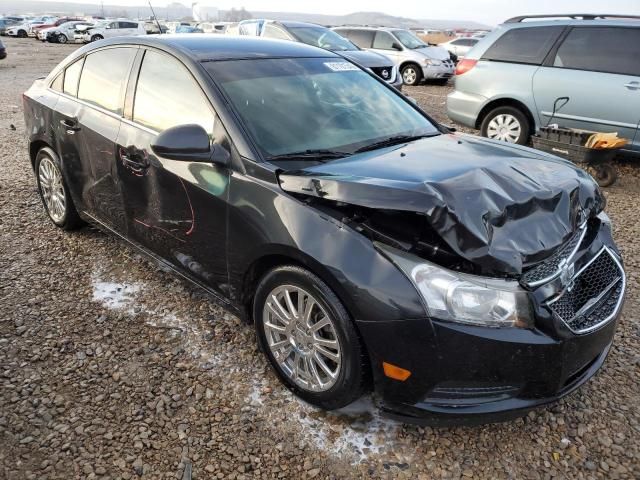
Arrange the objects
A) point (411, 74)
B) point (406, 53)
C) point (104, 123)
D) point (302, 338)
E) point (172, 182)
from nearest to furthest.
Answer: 1. point (302, 338)
2. point (172, 182)
3. point (104, 123)
4. point (406, 53)
5. point (411, 74)

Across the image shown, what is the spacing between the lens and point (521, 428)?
2.41 m

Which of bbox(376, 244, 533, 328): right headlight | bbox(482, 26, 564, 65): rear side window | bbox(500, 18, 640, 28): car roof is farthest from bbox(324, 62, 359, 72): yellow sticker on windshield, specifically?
bbox(500, 18, 640, 28): car roof

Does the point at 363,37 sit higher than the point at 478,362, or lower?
lower

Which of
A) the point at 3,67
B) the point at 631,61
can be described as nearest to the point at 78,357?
the point at 631,61

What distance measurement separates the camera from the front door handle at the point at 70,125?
143 inches

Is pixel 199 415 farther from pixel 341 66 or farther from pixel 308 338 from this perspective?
pixel 341 66

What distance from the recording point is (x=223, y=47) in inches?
124

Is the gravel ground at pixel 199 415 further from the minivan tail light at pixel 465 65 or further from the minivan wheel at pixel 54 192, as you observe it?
the minivan tail light at pixel 465 65

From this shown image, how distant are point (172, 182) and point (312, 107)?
90 centimetres

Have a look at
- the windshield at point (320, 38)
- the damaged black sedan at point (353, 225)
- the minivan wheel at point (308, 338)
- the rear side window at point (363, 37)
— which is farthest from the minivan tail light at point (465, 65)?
the rear side window at point (363, 37)

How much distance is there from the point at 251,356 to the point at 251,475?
2.64ft

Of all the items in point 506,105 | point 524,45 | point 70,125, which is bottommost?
point 506,105

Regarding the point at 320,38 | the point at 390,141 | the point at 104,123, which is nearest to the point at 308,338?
the point at 390,141

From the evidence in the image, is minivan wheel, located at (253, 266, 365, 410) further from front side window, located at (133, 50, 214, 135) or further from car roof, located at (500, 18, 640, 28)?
car roof, located at (500, 18, 640, 28)
